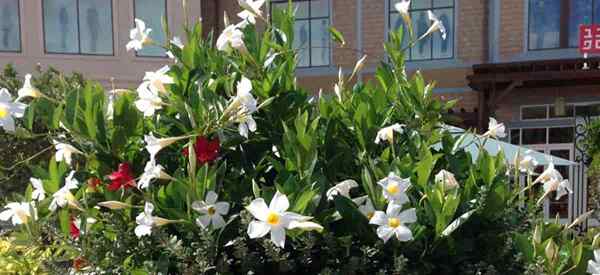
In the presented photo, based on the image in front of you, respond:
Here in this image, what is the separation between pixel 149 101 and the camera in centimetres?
144

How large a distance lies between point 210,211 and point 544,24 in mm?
10357

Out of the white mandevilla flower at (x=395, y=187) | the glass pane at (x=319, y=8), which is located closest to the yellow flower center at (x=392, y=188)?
the white mandevilla flower at (x=395, y=187)

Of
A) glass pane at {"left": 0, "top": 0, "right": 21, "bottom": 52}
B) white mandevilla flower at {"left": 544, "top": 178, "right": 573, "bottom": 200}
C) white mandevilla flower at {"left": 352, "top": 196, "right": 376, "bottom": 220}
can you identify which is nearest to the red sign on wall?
white mandevilla flower at {"left": 544, "top": 178, "right": 573, "bottom": 200}

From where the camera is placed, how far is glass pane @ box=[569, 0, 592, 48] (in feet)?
32.2

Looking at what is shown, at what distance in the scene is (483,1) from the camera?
10344 millimetres

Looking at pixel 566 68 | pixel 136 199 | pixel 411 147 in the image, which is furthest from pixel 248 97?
pixel 566 68

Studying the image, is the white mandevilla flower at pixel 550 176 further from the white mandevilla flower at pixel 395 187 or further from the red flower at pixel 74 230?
the red flower at pixel 74 230

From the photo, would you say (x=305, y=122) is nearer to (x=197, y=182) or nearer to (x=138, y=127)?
(x=197, y=182)

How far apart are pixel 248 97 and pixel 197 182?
0.82ft

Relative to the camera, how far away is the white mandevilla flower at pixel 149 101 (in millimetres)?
1437

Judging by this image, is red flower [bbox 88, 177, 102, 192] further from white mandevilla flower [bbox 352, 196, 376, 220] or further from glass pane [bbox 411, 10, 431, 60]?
glass pane [bbox 411, 10, 431, 60]

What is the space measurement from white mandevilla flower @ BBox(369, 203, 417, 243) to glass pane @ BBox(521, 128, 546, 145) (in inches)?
390

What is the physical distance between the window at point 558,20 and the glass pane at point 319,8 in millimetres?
4095

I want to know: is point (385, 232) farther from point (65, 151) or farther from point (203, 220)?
point (65, 151)
